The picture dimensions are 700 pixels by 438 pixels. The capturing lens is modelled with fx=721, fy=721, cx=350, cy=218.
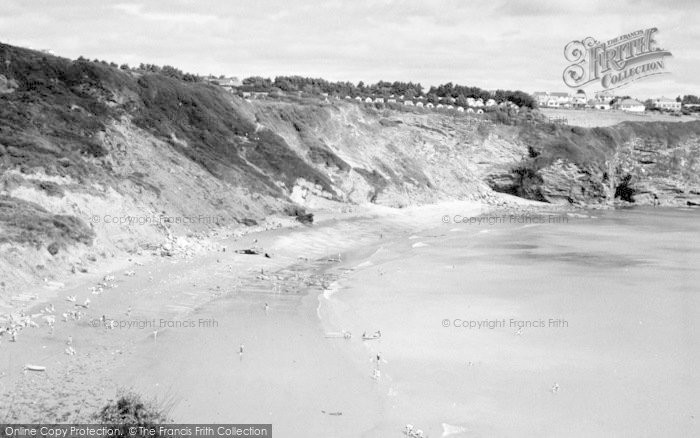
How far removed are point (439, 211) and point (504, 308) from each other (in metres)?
26.0

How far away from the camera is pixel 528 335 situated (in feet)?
68.4

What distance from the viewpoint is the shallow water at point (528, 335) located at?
14.9 meters

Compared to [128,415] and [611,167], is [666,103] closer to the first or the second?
[611,167]

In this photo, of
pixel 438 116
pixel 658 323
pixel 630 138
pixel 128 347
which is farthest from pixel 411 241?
pixel 630 138

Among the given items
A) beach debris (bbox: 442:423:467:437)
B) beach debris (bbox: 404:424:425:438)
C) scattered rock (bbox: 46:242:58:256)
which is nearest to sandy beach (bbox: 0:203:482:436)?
beach debris (bbox: 404:424:425:438)

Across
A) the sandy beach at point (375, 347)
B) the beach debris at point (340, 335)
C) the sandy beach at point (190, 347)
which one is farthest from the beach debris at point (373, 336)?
the sandy beach at point (190, 347)

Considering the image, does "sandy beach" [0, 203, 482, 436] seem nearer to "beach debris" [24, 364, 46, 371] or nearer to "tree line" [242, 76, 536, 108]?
"beach debris" [24, 364, 46, 371]

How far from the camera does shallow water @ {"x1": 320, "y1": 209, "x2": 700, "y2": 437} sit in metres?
14.9

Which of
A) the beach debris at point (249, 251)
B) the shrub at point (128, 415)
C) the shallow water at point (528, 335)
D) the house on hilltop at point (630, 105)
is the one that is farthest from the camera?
the house on hilltop at point (630, 105)

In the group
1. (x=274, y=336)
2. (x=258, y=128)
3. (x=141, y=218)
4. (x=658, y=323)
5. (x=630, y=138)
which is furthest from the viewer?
(x=630, y=138)

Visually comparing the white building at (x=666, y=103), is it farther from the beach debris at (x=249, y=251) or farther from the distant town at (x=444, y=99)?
the beach debris at (x=249, y=251)

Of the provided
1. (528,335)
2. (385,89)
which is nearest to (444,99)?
(385,89)

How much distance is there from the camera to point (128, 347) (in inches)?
690

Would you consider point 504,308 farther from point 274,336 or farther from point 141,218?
point 141,218
